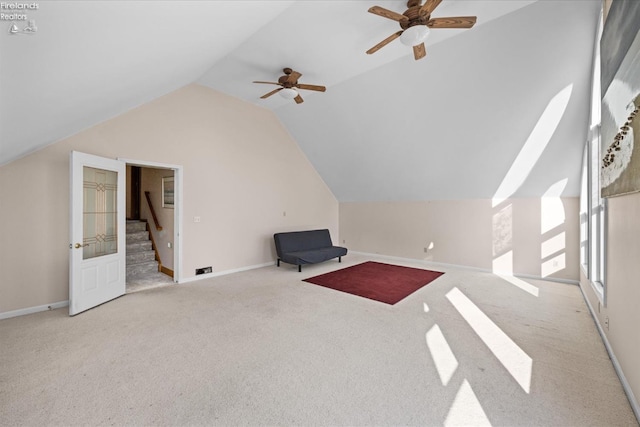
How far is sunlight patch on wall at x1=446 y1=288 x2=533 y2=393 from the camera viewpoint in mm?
2047

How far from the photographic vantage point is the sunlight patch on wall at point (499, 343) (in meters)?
2.05

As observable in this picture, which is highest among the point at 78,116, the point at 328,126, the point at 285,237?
the point at 328,126

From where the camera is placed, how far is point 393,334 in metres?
2.68

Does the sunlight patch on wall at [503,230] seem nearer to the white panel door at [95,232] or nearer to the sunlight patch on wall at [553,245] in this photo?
the sunlight patch on wall at [553,245]

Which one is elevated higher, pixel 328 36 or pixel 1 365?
pixel 328 36

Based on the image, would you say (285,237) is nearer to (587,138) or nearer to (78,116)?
(78,116)

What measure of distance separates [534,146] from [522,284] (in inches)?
92.5

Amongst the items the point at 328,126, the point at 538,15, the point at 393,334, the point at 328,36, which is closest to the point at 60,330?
the point at 393,334

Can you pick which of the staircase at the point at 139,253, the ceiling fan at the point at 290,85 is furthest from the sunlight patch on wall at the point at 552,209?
the staircase at the point at 139,253

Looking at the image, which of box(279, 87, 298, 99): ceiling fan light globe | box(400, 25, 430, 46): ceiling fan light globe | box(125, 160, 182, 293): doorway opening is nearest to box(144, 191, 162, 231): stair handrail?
box(125, 160, 182, 293): doorway opening

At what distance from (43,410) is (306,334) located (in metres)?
1.95

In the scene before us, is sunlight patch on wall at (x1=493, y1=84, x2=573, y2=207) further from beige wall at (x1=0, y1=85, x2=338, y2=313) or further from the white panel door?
the white panel door

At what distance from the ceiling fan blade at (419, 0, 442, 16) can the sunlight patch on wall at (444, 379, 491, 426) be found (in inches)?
123

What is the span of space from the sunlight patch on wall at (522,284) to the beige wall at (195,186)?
4.40 metres
